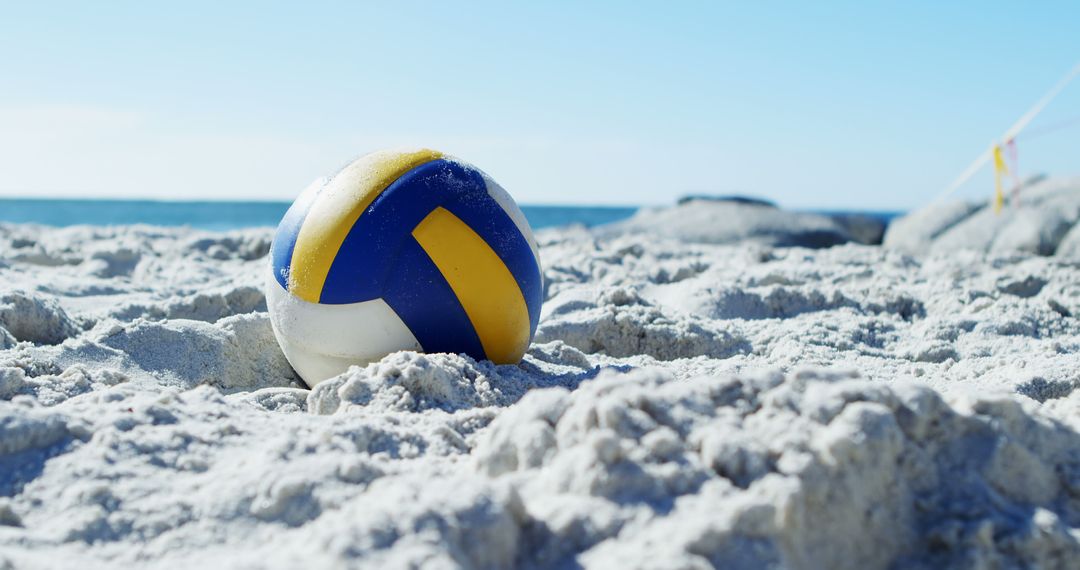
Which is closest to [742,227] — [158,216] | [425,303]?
[425,303]

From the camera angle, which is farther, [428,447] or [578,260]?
[578,260]

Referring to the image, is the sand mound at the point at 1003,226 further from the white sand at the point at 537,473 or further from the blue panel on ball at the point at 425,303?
the white sand at the point at 537,473

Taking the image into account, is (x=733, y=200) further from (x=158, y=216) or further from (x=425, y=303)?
(x=158, y=216)

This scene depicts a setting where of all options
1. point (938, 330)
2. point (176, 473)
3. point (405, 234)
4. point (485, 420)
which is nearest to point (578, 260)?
point (938, 330)

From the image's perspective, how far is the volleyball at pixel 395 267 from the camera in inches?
120

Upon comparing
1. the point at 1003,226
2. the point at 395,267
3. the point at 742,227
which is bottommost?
the point at 742,227

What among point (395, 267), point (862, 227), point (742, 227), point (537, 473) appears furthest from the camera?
point (862, 227)

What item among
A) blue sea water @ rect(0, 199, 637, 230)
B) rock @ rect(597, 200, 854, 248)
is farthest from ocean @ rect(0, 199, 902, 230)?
rock @ rect(597, 200, 854, 248)

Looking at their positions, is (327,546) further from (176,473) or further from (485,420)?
(485,420)

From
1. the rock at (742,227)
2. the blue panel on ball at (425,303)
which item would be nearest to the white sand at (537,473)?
the blue panel on ball at (425,303)

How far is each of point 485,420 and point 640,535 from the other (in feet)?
3.12

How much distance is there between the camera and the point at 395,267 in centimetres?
303

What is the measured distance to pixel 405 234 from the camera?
304cm

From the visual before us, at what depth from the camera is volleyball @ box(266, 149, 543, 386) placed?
9.96ft
